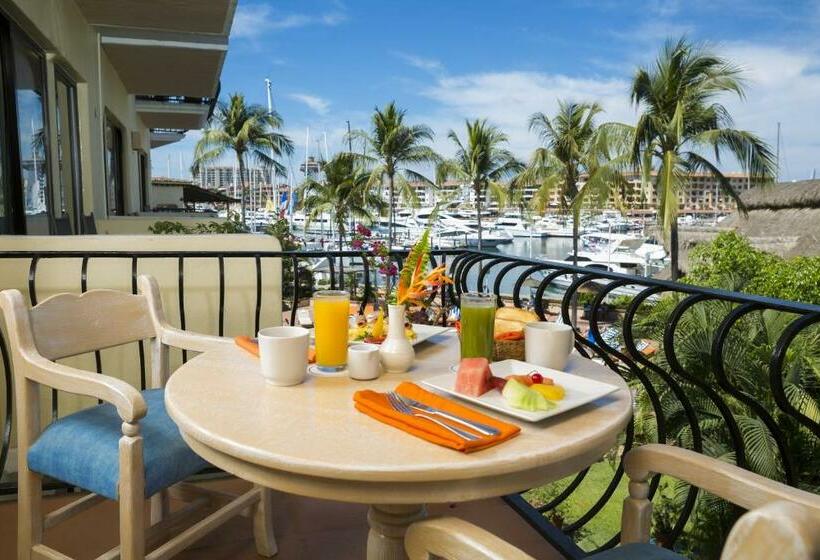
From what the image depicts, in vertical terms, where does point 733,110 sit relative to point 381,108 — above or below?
below

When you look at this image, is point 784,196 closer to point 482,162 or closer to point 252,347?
point 482,162

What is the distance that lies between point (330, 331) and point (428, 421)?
450 millimetres

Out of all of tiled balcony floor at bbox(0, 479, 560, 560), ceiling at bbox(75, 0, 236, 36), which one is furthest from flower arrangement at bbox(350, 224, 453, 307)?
ceiling at bbox(75, 0, 236, 36)

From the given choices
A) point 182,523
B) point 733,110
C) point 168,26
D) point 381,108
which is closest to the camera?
point 182,523

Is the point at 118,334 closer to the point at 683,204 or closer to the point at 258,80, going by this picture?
the point at 683,204

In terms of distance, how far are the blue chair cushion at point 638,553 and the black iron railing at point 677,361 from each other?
474 millimetres

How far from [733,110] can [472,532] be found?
24.0 metres

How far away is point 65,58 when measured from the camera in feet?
16.4

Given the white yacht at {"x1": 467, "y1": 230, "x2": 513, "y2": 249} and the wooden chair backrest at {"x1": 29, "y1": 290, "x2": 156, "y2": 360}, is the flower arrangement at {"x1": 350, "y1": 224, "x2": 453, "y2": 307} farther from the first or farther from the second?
the white yacht at {"x1": 467, "y1": 230, "x2": 513, "y2": 249}

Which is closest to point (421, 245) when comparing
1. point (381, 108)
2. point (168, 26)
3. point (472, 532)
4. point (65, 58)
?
point (472, 532)

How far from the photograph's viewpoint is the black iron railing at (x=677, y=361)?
1664mm

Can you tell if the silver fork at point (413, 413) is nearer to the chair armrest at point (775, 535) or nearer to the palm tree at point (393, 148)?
the chair armrest at point (775, 535)

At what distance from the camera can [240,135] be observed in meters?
29.5

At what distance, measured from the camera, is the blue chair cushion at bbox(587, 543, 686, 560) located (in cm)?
117
